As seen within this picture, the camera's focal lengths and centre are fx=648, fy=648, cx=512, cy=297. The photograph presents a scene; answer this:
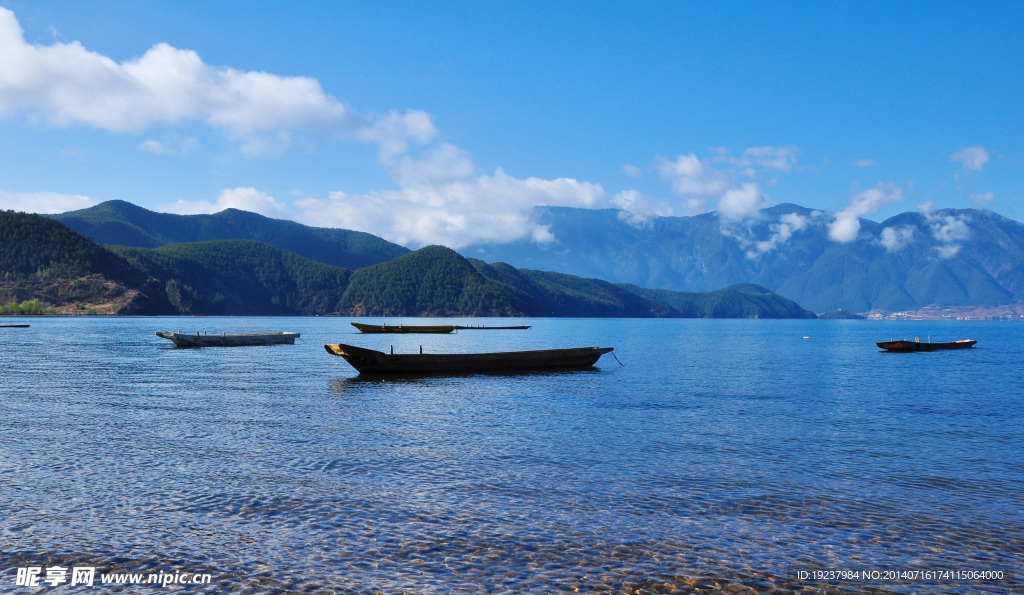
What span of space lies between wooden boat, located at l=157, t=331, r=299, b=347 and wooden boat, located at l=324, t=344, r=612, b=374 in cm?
5115

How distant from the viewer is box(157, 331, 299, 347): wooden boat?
307 feet

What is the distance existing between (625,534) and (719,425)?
18.0m

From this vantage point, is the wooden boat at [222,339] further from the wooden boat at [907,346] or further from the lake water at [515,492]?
the wooden boat at [907,346]

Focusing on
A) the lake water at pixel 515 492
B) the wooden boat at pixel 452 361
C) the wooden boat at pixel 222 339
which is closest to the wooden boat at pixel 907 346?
the wooden boat at pixel 452 361

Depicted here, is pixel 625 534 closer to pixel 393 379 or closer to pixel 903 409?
pixel 903 409

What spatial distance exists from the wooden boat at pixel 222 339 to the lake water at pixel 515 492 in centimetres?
5611

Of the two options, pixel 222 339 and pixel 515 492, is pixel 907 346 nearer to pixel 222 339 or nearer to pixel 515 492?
pixel 515 492

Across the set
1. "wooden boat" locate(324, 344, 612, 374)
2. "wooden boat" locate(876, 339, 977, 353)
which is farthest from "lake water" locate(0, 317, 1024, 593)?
"wooden boat" locate(876, 339, 977, 353)

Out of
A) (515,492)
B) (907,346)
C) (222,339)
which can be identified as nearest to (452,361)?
(515,492)

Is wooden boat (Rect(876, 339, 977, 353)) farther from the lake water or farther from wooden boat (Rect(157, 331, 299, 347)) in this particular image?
wooden boat (Rect(157, 331, 299, 347))

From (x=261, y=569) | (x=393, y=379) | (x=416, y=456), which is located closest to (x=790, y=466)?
(x=416, y=456)

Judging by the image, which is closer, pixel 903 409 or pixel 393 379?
pixel 903 409

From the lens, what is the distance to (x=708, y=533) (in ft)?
50.1

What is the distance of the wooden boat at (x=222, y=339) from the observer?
93500 millimetres
